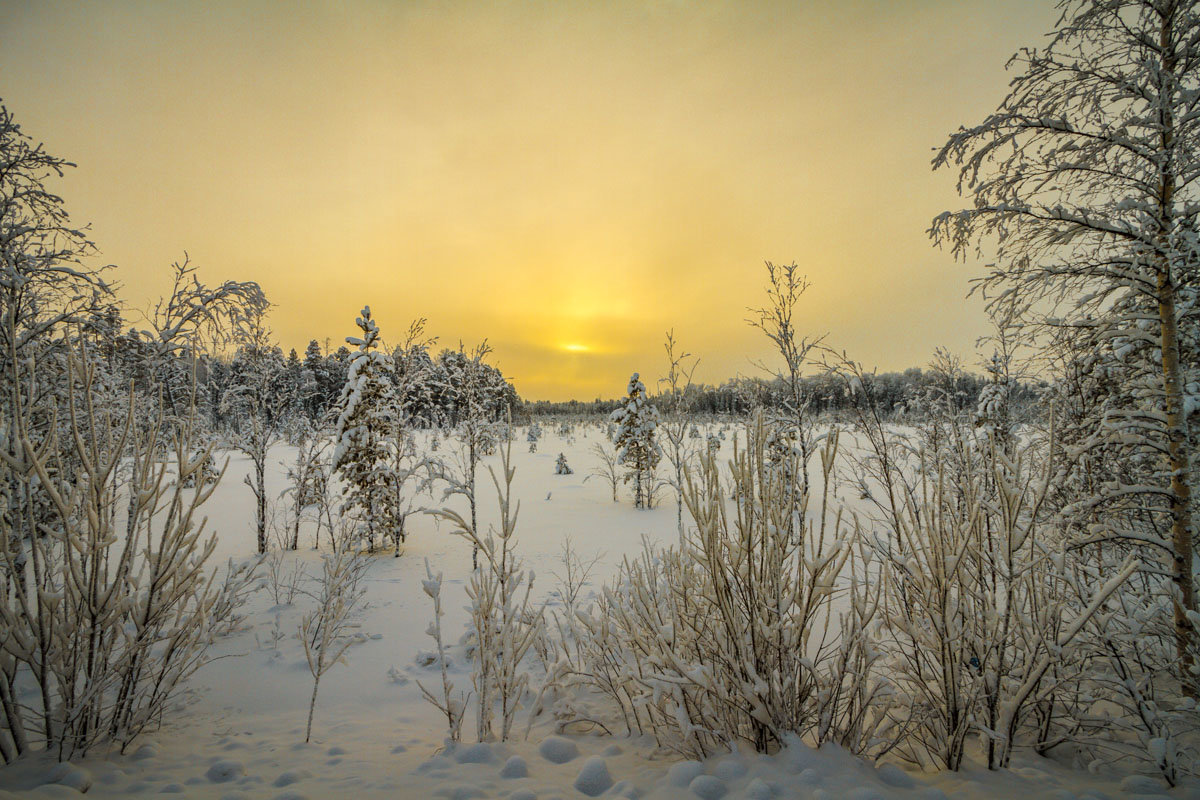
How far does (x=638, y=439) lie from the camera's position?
1689 centimetres

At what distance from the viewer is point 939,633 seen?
8.68 feet

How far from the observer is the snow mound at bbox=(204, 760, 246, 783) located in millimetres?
2621

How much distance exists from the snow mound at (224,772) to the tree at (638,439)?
12.9m

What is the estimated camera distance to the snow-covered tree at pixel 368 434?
1015cm

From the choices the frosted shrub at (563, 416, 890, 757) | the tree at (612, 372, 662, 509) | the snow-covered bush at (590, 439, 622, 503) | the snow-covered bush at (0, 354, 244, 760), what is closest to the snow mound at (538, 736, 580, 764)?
the frosted shrub at (563, 416, 890, 757)

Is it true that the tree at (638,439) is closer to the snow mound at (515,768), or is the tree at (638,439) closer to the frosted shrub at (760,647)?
the frosted shrub at (760,647)

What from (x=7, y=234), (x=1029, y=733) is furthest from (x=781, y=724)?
(x=7, y=234)

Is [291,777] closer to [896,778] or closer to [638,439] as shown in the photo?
[896,778]

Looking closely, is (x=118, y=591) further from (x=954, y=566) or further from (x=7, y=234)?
(x=954, y=566)

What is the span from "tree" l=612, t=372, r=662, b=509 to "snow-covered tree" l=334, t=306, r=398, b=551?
26.0 ft

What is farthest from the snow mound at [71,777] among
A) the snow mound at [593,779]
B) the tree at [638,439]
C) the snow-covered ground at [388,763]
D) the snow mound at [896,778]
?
the tree at [638,439]

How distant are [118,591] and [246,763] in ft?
4.24

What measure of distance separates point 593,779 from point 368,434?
9.38 m

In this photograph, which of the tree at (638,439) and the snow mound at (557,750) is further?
the tree at (638,439)
